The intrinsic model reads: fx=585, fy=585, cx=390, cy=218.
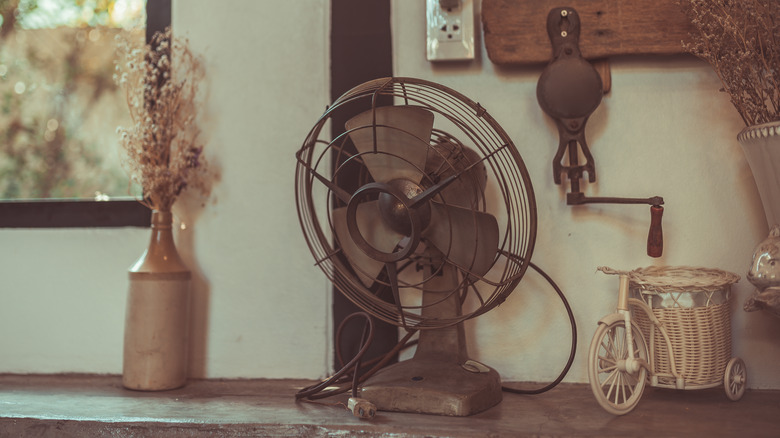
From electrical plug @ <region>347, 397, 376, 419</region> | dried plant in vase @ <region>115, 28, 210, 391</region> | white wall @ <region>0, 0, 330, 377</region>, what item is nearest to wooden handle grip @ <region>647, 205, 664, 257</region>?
electrical plug @ <region>347, 397, 376, 419</region>

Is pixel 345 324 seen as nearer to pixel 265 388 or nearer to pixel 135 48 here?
pixel 265 388

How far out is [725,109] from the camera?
6.16ft

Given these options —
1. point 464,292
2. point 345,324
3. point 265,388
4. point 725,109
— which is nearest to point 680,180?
point 725,109

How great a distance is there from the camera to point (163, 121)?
2016 mm

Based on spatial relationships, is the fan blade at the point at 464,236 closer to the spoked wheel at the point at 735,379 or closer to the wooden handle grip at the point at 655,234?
the wooden handle grip at the point at 655,234

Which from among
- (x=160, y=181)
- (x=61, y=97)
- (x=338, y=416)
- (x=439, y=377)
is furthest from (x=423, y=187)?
(x=61, y=97)

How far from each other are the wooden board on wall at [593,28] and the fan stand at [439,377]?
78 cm

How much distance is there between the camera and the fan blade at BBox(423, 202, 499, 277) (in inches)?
59.2

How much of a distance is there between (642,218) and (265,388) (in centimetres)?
134

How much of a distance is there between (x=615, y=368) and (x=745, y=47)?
0.95m

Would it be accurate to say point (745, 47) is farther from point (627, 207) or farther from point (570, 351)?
point (570, 351)

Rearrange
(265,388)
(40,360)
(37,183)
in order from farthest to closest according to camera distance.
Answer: (37,183) < (40,360) < (265,388)

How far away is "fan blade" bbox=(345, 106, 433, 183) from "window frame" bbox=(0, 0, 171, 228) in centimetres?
103

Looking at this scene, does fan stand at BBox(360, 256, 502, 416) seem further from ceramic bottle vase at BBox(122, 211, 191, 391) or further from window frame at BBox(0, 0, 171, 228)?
window frame at BBox(0, 0, 171, 228)
